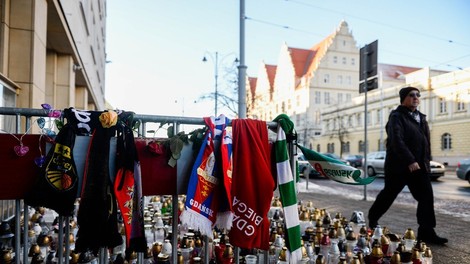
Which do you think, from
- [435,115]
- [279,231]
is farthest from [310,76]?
[279,231]

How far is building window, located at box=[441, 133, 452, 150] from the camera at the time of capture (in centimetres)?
3748

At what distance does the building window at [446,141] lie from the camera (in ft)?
123

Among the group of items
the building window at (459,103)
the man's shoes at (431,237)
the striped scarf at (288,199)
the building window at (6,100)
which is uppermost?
the building window at (459,103)

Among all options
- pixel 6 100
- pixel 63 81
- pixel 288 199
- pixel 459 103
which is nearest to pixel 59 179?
pixel 288 199

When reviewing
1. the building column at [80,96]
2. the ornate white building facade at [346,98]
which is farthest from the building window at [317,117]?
the building column at [80,96]

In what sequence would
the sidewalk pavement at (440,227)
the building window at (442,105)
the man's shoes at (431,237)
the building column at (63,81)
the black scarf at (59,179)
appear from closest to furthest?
the black scarf at (59,179)
the sidewalk pavement at (440,227)
the man's shoes at (431,237)
the building column at (63,81)
the building window at (442,105)

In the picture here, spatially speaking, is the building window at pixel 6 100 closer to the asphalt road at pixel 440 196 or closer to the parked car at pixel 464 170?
the asphalt road at pixel 440 196

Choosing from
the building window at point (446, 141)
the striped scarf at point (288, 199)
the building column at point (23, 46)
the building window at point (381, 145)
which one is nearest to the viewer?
the striped scarf at point (288, 199)

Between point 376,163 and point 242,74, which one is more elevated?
point 242,74

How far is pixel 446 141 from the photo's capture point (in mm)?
38031

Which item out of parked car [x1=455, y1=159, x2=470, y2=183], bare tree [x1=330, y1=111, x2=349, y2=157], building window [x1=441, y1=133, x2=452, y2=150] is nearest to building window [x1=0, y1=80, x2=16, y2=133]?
parked car [x1=455, y1=159, x2=470, y2=183]

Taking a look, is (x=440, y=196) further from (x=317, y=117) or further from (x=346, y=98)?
(x=346, y=98)

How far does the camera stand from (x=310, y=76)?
61.7 metres

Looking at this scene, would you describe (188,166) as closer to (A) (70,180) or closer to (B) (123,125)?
(B) (123,125)
